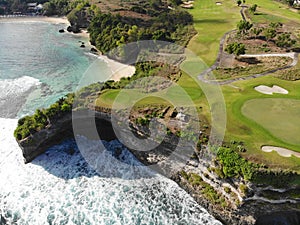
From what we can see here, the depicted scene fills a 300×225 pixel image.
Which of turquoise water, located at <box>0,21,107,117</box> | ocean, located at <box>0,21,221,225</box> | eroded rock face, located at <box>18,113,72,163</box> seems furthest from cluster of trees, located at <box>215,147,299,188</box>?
turquoise water, located at <box>0,21,107,117</box>

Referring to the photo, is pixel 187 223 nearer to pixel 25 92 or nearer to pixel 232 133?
pixel 232 133

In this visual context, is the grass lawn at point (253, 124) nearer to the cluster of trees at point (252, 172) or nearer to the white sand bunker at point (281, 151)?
the white sand bunker at point (281, 151)

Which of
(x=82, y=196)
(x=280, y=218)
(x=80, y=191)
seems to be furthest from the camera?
(x=80, y=191)

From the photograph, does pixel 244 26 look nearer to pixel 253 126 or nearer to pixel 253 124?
pixel 253 124

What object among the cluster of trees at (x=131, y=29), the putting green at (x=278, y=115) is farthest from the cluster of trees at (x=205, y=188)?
the cluster of trees at (x=131, y=29)

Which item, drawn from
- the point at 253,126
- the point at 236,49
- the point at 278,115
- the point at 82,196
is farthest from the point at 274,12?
the point at 82,196

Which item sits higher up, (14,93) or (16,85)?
(16,85)

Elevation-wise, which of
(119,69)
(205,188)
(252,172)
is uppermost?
(252,172)

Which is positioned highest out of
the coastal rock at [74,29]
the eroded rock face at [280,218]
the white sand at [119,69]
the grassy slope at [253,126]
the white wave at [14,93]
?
the coastal rock at [74,29]
